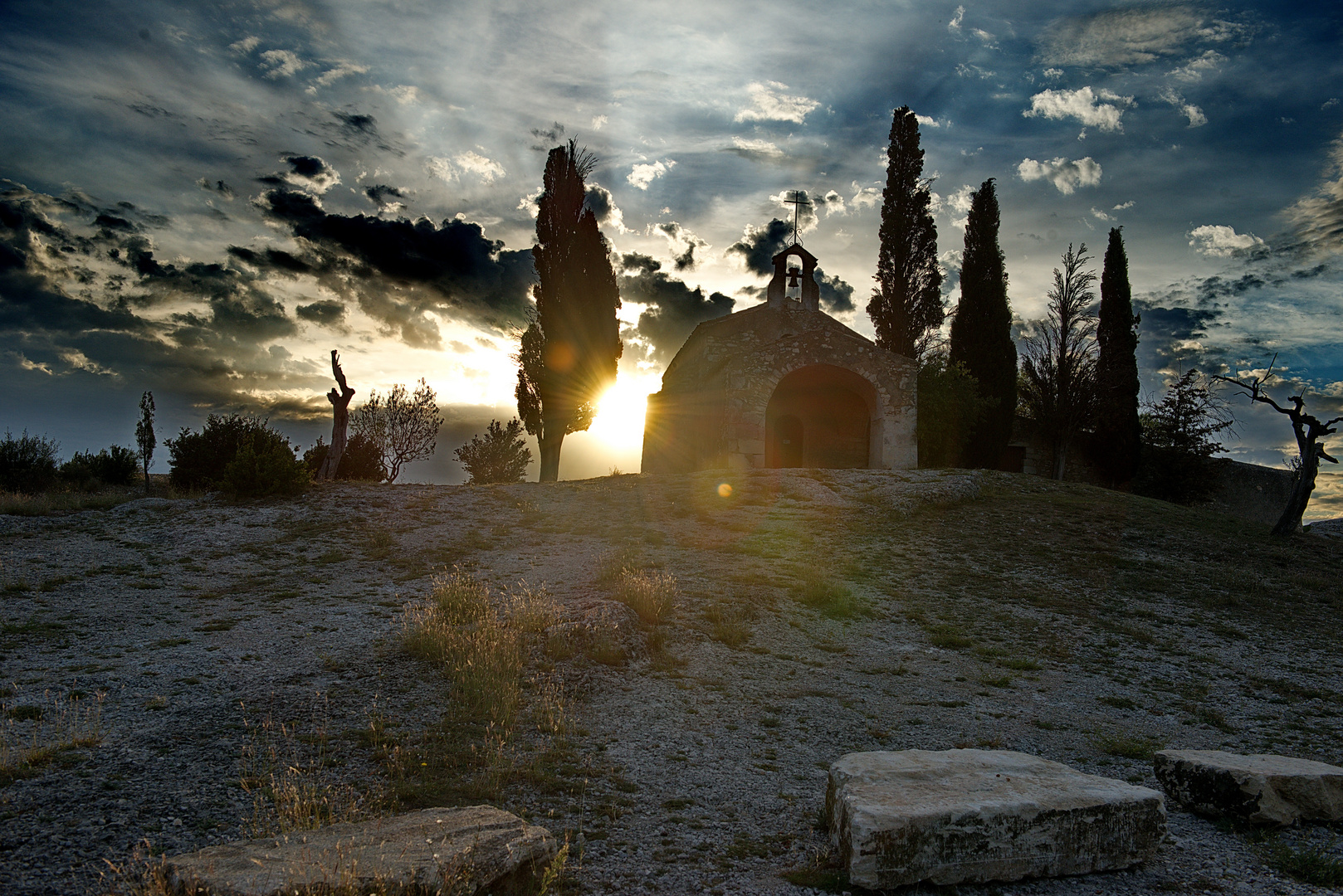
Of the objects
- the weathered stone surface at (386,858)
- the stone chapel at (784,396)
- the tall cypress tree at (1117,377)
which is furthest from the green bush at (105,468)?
the tall cypress tree at (1117,377)

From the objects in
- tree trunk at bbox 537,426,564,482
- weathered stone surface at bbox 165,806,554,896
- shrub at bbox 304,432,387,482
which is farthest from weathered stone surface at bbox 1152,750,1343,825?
shrub at bbox 304,432,387,482

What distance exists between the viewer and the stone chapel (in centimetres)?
1911

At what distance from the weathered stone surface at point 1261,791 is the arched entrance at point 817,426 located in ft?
60.0

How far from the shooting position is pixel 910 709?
21.0 feet

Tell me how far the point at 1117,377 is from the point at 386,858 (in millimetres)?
33218

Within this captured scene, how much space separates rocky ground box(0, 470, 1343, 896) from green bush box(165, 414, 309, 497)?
762mm

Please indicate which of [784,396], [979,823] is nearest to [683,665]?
[979,823]

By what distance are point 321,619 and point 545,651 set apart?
3.04 m

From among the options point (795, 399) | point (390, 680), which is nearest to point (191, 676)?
point (390, 680)

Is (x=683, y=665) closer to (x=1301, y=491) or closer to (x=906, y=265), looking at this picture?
(x=1301, y=491)

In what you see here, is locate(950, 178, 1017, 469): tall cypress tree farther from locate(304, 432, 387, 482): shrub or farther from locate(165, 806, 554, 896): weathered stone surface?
locate(165, 806, 554, 896): weathered stone surface

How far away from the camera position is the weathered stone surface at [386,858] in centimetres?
280

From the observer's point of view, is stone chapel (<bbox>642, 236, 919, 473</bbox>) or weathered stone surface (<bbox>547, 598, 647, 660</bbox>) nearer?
weathered stone surface (<bbox>547, 598, 647, 660</bbox>)

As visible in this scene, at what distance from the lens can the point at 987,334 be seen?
28.4 meters
